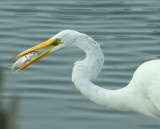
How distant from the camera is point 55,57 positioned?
7.50 meters

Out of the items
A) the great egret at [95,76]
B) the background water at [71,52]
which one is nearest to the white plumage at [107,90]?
the great egret at [95,76]

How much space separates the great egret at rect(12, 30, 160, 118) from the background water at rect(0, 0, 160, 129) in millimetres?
890

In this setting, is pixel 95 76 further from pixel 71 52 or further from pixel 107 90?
pixel 71 52

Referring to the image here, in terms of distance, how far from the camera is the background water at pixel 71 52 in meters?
5.59

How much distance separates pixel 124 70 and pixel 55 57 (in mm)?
1321

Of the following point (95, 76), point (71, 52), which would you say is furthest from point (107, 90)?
point (71, 52)

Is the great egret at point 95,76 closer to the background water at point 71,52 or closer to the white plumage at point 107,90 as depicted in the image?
the white plumage at point 107,90

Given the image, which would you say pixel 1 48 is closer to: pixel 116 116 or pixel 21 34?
pixel 21 34

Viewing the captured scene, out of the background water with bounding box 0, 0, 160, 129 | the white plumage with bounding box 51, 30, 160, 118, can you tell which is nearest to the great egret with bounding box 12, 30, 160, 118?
the white plumage with bounding box 51, 30, 160, 118

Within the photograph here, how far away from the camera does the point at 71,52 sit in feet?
25.4

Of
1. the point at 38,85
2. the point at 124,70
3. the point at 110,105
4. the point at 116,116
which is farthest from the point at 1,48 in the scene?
the point at 110,105

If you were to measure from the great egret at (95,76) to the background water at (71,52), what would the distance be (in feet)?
2.92

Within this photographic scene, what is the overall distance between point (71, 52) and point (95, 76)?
4.00 meters

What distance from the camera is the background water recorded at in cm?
559
